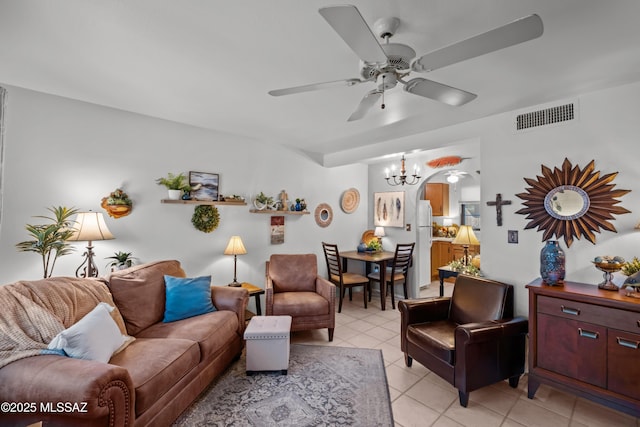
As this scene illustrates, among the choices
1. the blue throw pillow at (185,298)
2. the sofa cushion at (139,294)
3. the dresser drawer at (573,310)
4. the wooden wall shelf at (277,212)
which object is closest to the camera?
the dresser drawer at (573,310)

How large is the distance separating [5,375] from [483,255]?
3641 millimetres

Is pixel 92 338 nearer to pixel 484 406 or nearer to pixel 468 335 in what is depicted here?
pixel 468 335

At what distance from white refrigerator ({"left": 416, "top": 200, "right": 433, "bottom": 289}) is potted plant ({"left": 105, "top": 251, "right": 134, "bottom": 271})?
4.07 m

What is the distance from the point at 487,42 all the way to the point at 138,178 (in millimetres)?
3335

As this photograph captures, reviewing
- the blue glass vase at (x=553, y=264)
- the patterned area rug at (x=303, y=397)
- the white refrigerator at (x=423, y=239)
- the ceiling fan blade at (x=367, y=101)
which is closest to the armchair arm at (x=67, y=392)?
the patterned area rug at (x=303, y=397)

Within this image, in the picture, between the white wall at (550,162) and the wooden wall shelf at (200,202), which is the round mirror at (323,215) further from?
the white wall at (550,162)

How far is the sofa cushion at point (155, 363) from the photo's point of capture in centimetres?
164

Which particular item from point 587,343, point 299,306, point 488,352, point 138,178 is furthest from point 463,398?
point 138,178

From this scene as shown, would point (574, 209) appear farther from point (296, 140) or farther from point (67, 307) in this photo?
point (67, 307)

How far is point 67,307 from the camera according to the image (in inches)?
75.0

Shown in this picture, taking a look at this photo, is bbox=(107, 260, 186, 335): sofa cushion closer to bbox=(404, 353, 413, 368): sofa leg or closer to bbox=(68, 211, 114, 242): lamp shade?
bbox=(68, 211, 114, 242): lamp shade

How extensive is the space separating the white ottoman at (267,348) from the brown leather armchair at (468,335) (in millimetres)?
1122

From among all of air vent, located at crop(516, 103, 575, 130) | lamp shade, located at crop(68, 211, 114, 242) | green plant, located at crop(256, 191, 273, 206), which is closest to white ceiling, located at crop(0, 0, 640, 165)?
air vent, located at crop(516, 103, 575, 130)

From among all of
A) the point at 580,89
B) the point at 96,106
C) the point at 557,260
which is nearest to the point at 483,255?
the point at 557,260
